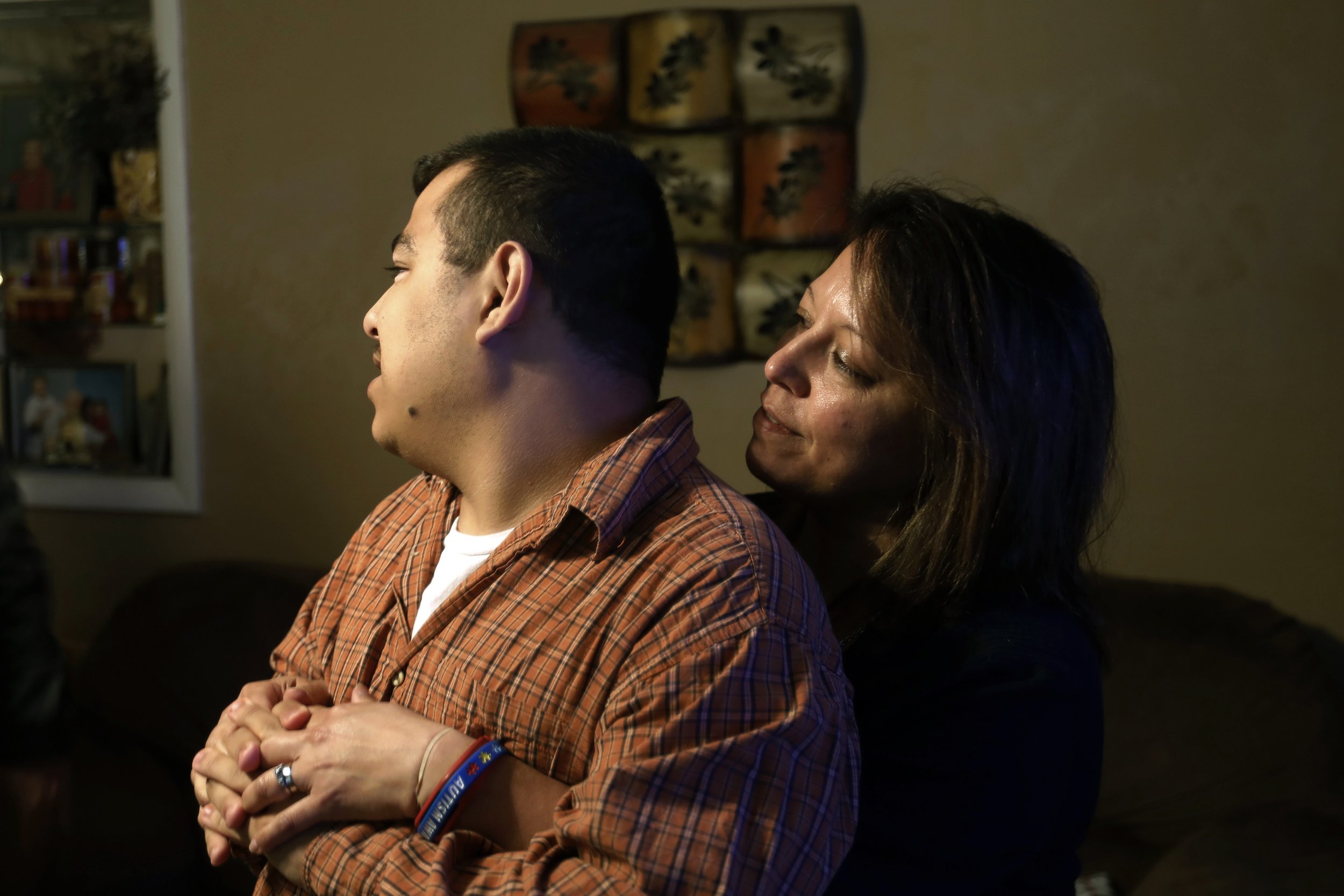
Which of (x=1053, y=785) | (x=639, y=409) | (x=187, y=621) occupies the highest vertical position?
(x=639, y=409)

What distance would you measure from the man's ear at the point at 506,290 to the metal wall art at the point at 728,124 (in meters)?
1.64

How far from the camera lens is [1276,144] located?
96.5 inches

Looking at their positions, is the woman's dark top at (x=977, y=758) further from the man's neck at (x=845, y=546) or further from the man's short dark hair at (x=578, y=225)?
the man's short dark hair at (x=578, y=225)

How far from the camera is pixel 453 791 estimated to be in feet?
3.03

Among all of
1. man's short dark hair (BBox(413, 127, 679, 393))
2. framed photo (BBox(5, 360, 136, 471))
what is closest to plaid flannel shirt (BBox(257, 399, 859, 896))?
man's short dark hair (BBox(413, 127, 679, 393))

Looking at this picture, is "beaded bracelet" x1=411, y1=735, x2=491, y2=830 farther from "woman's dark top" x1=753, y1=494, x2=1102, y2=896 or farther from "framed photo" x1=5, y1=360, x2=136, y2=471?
"framed photo" x1=5, y1=360, x2=136, y2=471

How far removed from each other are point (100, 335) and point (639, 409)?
2726mm

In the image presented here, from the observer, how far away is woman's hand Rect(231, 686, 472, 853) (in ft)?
3.12

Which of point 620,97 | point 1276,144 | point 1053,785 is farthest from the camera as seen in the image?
point 620,97

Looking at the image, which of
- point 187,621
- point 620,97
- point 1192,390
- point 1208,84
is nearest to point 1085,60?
point 1208,84

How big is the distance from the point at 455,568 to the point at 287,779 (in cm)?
26

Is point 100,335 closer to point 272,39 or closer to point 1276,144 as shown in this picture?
point 272,39

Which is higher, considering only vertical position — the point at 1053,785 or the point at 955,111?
the point at 955,111

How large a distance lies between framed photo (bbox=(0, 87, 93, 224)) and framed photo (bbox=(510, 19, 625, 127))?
1417mm
